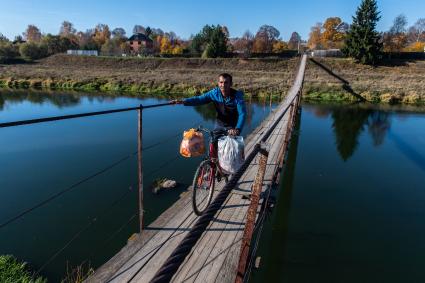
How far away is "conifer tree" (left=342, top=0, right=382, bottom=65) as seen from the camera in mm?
41156

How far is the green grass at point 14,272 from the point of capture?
527 centimetres

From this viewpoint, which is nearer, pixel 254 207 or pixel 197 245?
pixel 254 207

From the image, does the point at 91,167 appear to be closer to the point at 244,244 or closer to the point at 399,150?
the point at 244,244

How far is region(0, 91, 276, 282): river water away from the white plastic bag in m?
1.78

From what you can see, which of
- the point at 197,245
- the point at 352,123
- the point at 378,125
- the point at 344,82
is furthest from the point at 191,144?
the point at 344,82

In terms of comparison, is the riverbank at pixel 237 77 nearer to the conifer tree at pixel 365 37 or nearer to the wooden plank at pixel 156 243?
the conifer tree at pixel 365 37

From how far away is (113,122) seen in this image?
1741cm

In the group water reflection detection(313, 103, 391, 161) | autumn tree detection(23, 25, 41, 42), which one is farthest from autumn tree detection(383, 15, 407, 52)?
autumn tree detection(23, 25, 41, 42)

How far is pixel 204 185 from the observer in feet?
15.9

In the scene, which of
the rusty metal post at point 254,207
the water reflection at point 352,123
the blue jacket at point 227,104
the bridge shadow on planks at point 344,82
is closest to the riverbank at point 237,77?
the bridge shadow on planks at point 344,82

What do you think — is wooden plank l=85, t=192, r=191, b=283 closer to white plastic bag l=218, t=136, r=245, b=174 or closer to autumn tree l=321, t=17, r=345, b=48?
white plastic bag l=218, t=136, r=245, b=174

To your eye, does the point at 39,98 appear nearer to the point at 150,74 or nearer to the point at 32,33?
the point at 150,74

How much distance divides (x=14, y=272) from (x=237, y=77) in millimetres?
34297

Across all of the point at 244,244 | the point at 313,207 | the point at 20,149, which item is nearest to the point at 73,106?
the point at 20,149
